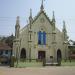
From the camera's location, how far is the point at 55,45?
192 feet

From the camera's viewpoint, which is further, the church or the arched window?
the arched window

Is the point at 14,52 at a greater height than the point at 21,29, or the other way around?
the point at 21,29

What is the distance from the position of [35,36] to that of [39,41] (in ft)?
5.26

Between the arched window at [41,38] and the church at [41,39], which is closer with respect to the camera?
the church at [41,39]

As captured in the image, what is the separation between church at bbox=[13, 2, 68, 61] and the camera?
57031 millimetres

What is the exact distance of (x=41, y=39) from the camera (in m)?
58.5

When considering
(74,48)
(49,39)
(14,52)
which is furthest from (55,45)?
(14,52)

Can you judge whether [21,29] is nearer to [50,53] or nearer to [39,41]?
[39,41]

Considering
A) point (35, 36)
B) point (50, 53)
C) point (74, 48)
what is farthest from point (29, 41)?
point (74, 48)

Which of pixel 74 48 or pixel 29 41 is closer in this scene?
pixel 29 41

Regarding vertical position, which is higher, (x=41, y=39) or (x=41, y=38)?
(x=41, y=38)

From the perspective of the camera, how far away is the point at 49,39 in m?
59.0

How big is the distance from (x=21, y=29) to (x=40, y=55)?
8.01 metres

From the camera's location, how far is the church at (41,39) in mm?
57031
